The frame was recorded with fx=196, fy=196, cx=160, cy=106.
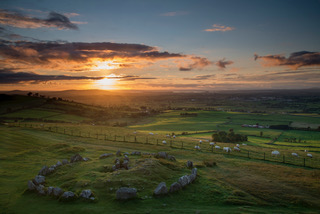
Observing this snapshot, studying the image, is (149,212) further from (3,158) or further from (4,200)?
(3,158)

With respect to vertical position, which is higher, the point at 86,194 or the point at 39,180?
the point at 86,194

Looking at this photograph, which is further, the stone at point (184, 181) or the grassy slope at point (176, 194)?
the stone at point (184, 181)

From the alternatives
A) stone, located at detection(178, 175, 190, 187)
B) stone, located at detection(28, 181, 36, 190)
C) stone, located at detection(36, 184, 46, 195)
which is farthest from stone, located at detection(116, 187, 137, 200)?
stone, located at detection(28, 181, 36, 190)

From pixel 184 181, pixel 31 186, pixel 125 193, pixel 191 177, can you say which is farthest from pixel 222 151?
pixel 31 186


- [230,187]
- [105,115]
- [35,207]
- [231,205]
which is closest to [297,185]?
[230,187]

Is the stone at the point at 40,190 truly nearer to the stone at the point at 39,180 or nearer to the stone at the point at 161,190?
the stone at the point at 39,180

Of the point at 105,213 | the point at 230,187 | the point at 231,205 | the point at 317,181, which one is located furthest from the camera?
the point at 317,181

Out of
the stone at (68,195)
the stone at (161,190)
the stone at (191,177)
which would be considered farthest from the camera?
the stone at (191,177)

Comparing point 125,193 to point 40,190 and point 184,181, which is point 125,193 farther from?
point 40,190

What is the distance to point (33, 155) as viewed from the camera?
33.6m

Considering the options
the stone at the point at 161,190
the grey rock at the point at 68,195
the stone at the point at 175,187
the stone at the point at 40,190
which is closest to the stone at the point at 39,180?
the stone at the point at 40,190

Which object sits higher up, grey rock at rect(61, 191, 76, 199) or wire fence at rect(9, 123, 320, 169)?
grey rock at rect(61, 191, 76, 199)

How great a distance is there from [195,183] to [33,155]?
92.6 feet

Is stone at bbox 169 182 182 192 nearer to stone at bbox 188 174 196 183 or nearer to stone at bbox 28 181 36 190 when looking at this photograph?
stone at bbox 188 174 196 183
